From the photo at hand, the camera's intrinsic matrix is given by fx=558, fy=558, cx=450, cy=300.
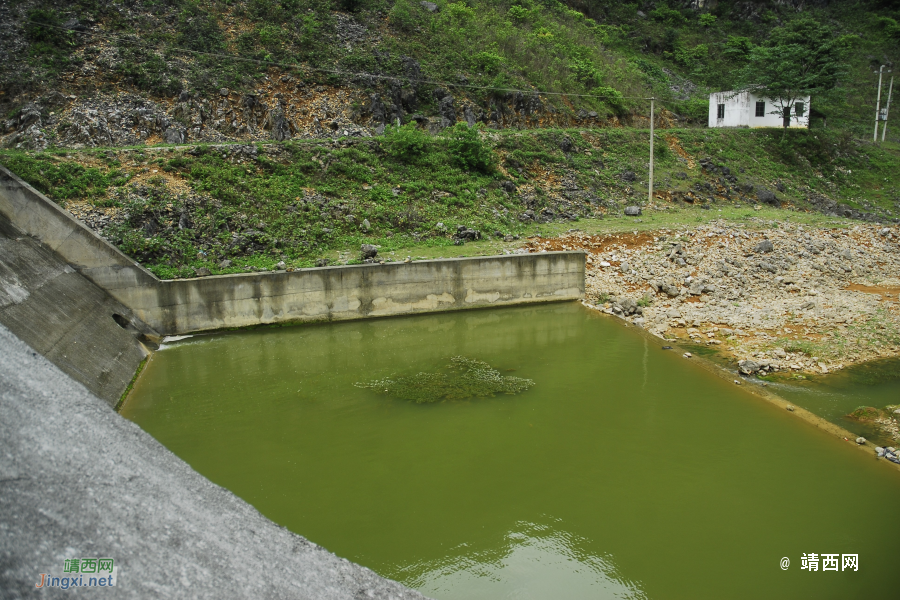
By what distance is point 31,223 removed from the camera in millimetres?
12172

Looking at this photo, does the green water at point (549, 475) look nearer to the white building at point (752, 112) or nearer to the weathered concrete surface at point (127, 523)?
the weathered concrete surface at point (127, 523)

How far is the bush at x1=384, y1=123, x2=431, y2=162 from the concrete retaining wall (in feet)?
24.9

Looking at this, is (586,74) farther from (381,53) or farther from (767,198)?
(767,198)

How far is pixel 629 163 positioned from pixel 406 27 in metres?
13.5

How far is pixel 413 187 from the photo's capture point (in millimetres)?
19312

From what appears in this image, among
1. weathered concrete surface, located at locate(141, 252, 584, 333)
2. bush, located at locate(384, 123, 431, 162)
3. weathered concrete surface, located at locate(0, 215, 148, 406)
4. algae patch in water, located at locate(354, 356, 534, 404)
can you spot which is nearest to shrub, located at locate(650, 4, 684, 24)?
bush, located at locate(384, 123, 431, 162)

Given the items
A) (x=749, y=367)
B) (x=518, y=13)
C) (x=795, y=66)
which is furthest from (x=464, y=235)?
(x=518, y=13)

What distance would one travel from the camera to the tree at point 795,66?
28719 mm

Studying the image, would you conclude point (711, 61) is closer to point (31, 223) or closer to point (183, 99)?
point (183, 99)

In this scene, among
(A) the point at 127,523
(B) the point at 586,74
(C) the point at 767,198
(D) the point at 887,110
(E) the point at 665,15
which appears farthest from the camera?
(E) the point at 665,15

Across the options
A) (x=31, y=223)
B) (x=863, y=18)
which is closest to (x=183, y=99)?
(x=31, y=223)

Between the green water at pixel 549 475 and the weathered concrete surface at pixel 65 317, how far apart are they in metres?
0.70

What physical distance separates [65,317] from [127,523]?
7602 millimetres

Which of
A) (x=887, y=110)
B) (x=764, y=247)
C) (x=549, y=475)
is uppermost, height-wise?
(x=887, y=110)
